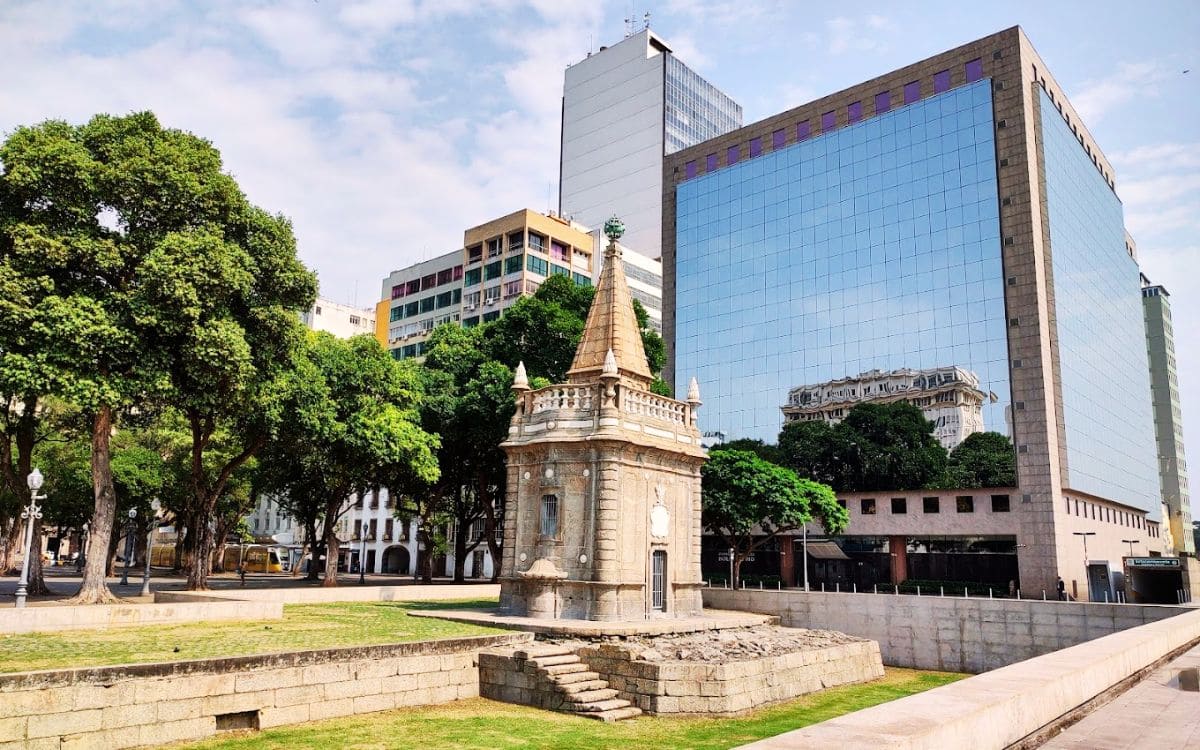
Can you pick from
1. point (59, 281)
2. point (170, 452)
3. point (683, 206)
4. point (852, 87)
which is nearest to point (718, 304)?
point (683, 206)

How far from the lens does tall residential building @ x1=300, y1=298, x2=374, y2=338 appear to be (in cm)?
11519

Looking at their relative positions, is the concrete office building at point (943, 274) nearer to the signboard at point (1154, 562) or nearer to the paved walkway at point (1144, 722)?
the signboard at point (1154, 562)

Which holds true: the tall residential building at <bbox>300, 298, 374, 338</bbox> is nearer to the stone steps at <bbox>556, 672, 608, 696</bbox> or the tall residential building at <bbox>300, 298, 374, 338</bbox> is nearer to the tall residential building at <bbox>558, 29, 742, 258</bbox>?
the tall residential building at <bbox>558, 29, 742, 258</bbox>

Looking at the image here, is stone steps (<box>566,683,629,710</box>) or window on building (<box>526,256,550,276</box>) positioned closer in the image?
stone steps (<box>566,683,629,710</box>)

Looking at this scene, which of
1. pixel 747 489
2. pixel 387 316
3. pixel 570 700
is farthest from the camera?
pixel 387 316

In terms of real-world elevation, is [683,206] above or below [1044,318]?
above

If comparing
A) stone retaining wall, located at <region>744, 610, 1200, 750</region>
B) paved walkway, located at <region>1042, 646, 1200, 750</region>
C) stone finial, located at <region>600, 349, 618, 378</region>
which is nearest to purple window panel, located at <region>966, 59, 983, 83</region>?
stone finial, located at <region>600, 349, 618, 378</region>

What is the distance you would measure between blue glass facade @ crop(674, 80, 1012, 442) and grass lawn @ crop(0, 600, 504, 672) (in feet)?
154

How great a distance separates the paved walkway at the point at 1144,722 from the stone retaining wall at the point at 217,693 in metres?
14.9

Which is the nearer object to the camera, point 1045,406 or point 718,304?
point 1045,406

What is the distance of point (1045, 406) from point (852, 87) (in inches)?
1213

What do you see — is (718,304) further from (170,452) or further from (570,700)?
(570,700)

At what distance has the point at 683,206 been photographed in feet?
267

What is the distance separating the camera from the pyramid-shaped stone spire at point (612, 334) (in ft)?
104
